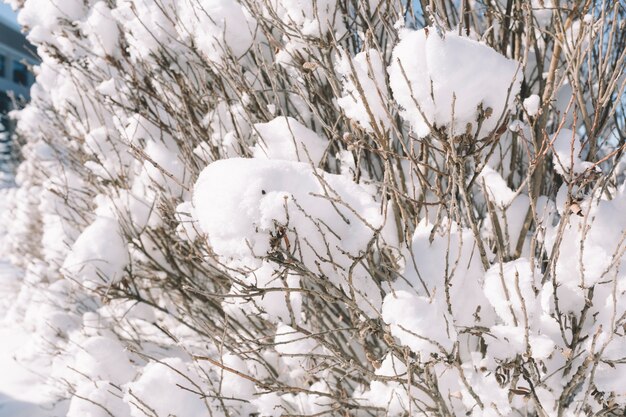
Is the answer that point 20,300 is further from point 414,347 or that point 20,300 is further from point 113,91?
point 414,347

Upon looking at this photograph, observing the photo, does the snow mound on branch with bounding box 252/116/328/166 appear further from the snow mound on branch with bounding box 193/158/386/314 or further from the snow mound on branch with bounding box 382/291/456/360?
the snow mound on branch with bounding box 382/291/456/360

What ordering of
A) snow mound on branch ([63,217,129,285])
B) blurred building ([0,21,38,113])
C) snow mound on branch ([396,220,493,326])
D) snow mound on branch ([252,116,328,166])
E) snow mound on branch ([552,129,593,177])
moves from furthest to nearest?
blurred building ([0,21,38,113]), snow mound on branch ([63,217,129,285]), snow mound on branch ([252,116,328,166]), snow mound on branch ([396,220,493,326]), snow mound on branch ([552,129,593,177])

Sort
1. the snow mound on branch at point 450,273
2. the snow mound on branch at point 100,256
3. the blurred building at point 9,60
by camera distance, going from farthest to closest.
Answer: the blurred building at point 9,60 → the snow mound on branch at point 100,256 → the snow mound on branch at point 450,273

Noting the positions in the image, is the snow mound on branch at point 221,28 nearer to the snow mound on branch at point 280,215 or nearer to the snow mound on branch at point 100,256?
the snow mound on branch at point 280,215

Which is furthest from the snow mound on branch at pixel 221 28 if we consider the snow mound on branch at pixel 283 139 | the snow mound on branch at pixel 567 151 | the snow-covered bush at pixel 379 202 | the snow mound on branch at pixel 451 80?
the snow mound on branch at pixel 567 151

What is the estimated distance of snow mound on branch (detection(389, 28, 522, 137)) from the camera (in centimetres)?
132

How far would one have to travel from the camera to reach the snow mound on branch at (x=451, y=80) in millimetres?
1315

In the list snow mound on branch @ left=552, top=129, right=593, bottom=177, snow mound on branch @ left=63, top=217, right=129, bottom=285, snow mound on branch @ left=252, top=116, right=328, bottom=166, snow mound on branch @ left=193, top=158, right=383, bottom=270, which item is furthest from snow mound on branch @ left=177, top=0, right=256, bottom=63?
snow mound on branch @ left=552, top=129, right=593, bottom=177

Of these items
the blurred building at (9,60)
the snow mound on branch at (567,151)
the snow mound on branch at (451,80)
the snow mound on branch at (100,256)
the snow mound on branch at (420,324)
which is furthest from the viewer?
the blurred building at (9,60)

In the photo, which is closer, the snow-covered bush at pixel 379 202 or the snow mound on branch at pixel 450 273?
the snow-covered bush at pixel 379 202

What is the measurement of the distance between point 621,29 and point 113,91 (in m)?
3.32

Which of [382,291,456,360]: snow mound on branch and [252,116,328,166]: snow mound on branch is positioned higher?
[252,116,328,166]: snow mound on branch

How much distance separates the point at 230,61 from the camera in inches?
99.6

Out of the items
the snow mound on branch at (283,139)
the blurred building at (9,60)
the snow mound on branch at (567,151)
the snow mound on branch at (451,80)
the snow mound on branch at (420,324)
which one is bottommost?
the snow mound on branch at (420,324)
